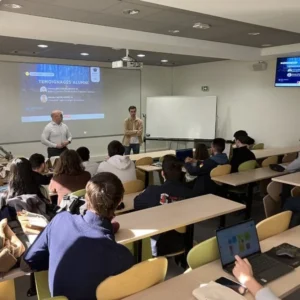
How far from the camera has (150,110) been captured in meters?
8.93

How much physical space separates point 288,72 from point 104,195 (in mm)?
6299

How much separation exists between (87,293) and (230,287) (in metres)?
0.72

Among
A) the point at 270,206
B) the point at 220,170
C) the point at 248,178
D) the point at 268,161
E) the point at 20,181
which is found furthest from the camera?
the point at 268,161

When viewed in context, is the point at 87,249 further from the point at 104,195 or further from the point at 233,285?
the point at 233,285

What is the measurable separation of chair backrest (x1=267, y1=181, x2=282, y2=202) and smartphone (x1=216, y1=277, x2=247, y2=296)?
104 inches

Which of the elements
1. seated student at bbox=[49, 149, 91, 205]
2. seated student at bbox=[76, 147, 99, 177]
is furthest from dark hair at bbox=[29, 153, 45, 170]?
seated student at bbox=[76, 147, 99, 177]

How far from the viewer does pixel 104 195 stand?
5.65ft

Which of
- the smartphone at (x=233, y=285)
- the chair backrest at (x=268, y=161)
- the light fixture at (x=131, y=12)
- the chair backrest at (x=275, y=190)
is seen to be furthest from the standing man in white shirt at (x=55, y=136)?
the smartphone at (x=233, y=285)

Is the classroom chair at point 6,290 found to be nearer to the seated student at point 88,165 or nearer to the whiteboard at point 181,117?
the seated student at point 88,165

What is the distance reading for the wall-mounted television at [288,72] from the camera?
6.64m

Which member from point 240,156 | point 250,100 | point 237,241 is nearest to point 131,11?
point 240,156

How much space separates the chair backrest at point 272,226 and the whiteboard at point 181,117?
19.2 ft

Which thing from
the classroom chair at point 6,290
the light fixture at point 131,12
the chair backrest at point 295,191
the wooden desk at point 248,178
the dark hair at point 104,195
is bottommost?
the classroom chair at point 6,290

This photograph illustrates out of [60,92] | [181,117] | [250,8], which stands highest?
[250,8]
